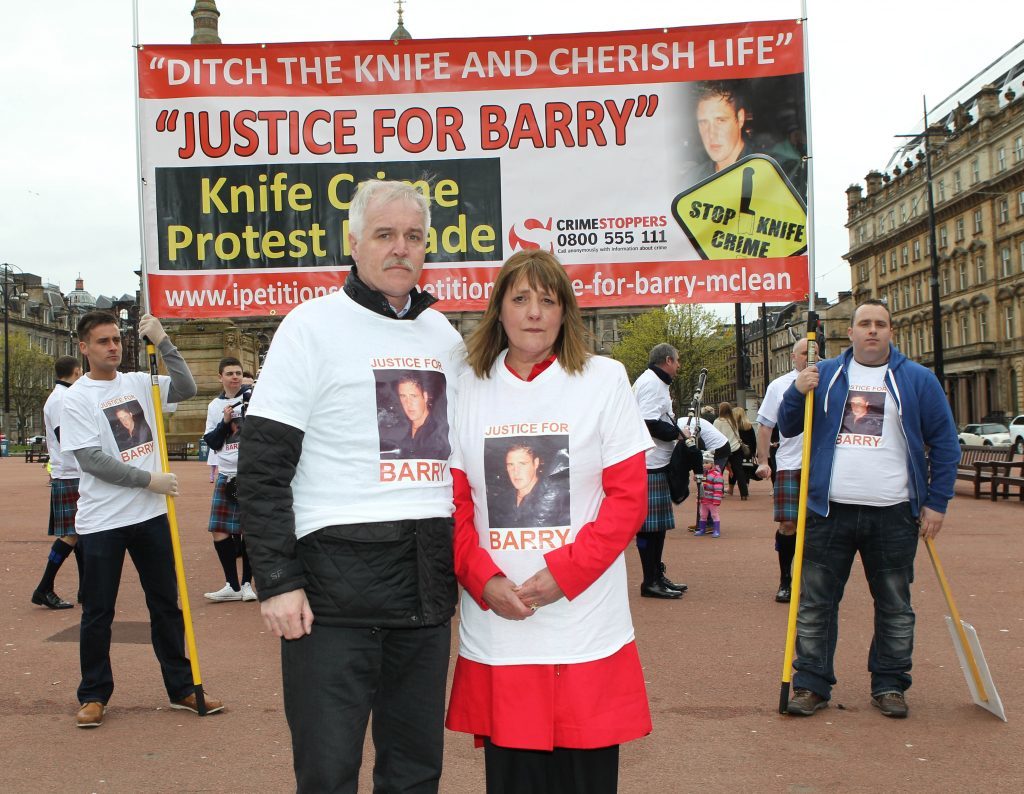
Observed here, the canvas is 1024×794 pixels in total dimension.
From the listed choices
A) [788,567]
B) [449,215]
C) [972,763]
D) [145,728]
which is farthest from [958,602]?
[145,728]

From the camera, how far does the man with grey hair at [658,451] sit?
884 centimetres

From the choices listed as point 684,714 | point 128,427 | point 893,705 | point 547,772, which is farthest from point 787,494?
point 547,772

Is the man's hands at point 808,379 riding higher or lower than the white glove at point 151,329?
lower

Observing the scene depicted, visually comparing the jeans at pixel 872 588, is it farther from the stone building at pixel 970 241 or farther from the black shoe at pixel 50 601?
the stone building at pixel 970 241

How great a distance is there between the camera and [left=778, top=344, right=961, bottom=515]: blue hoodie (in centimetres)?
544

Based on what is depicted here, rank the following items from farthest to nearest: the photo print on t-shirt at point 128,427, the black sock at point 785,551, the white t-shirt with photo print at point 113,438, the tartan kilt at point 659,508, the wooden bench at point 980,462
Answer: the wooden bench at point 980,462 → the tartan kilt at point 659,508 → the black sock at point 785,551 → the photo print on t-shirt at point 128,427 → the white t-shirt with photo print at point 113,438

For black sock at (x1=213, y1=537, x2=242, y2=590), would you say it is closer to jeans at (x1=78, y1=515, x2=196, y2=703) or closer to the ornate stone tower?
jeans at (x1=78, y1=515, x2=196, y2=703)

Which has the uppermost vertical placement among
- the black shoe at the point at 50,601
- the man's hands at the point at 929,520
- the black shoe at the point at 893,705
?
the man's hands at the point at 929,520

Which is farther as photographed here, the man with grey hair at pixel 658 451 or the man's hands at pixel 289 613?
the man with grey hair at pixel 658 451

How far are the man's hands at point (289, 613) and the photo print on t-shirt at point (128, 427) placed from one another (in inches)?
122

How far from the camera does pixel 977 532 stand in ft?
43.6

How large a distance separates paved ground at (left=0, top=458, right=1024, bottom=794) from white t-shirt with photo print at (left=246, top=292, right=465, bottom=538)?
1.92m

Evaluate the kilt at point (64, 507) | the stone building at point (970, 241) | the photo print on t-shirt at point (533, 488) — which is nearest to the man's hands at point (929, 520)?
the photo print on t-shirt at point (533, 488)

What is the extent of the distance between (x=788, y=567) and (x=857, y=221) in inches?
3601
